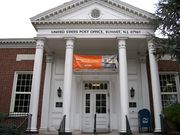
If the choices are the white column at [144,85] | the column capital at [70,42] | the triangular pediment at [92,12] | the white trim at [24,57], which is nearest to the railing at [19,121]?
the white trim at [24,57]

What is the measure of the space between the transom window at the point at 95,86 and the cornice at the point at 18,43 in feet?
16.1

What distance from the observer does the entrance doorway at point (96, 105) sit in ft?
51.7

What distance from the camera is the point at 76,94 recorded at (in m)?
16.4

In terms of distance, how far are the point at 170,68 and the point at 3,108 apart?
462 inches

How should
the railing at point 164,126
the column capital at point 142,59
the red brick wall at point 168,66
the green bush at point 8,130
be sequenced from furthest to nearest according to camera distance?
the red brick wall at point 168,66
the column capital at point 142,59
the railing at point 164,126
the green bush at point 8,130

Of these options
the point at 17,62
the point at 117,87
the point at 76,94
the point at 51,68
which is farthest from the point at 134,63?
the point at 17,62

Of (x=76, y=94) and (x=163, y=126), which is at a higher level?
(x=76, y=94)

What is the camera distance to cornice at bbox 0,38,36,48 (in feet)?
57.7

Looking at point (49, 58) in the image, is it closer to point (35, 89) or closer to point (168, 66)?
point (35, 89)

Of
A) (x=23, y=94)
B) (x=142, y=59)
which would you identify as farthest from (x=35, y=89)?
(x=142, y=59)

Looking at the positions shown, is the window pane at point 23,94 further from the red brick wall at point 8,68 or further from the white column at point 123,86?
the white column at point 123,86

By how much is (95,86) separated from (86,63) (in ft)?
9.94

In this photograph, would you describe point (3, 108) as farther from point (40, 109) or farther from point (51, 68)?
point (51, 68)

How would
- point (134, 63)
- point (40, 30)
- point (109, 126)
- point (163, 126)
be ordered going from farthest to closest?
point (134, 63) → point (109, 126) → point (40, 30) → point (163, 126)
